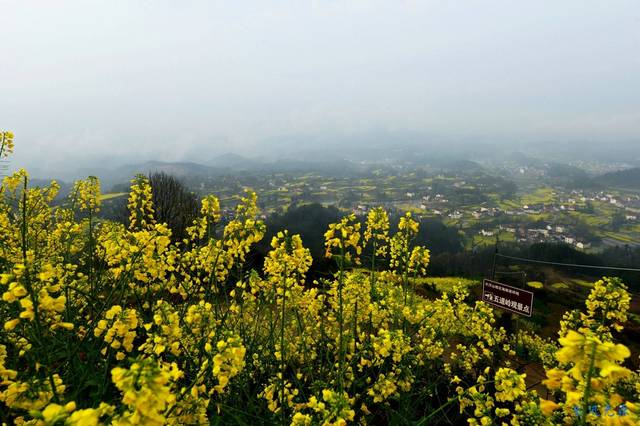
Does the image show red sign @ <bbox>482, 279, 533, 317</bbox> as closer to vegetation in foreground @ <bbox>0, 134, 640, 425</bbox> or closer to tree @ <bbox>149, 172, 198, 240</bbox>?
vegetation in foreground @ <bbox>0, 134, 640, 425</bbox>

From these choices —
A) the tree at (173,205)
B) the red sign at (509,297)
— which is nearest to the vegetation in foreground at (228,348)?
the red sign at (509,297)

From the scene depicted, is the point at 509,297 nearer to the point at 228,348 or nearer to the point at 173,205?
the point at 228,348

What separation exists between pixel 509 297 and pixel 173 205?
26.9 meters

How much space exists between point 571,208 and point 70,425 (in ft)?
571

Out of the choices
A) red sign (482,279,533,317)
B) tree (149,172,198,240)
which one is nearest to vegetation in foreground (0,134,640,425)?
red sign (482,279,533,317)

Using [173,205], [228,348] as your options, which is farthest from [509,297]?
[173,205]

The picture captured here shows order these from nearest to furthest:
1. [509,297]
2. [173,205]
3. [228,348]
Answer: [228,348] < [509,297] < [173,205]

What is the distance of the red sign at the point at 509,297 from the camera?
11.9 meters

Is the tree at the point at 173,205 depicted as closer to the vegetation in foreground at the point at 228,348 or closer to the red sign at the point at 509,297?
the vegetation in foreground at the point at 228,348

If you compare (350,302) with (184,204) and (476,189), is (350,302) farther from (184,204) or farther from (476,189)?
(476,189)

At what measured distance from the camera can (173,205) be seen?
29688 millimetres

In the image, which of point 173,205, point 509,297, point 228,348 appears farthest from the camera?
point 173,205

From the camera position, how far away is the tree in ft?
87.7

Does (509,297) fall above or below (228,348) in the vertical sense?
below
